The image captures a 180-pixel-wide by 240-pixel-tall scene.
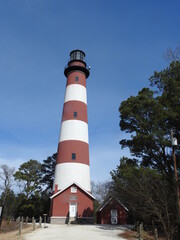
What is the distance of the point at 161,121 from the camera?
15.0 meters

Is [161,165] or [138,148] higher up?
[138,148]

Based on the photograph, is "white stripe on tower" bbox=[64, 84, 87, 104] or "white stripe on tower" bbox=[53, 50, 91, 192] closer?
"white stripe on tower" bbox=[53, 50, 91, 192]

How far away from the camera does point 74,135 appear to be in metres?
24.0

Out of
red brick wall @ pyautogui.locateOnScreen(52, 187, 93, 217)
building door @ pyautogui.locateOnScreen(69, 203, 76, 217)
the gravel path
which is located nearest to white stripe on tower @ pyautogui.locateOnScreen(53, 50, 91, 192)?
red brick wall @ pyautogui.locateOnScreen(52, 187, 93, 217)

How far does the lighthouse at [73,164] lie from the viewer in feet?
70.8

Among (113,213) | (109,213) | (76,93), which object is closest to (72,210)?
(109,213)

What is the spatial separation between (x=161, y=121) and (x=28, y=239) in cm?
1070

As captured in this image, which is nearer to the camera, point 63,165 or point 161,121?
point 161,121

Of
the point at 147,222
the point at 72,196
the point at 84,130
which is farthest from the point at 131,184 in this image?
the point at 84,130

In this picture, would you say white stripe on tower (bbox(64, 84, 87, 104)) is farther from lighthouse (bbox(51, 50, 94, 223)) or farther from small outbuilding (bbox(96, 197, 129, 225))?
small outbuilding (bbox(96, 197, 129, 225))

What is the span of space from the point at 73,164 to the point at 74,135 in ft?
10.5

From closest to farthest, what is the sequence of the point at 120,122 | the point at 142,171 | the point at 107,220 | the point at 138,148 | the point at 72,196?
the point at 142,171
the point at 138,148
the point at 120,122
the point at 72,196
the point at 107,220

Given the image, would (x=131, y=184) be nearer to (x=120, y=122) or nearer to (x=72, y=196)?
(x=120, y=122)

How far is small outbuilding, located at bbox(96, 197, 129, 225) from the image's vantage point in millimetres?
24059
